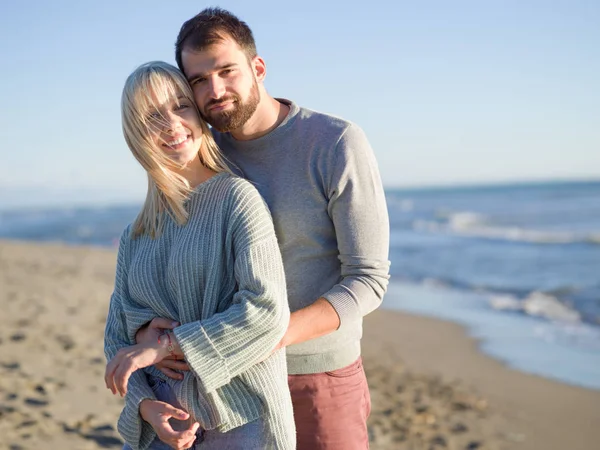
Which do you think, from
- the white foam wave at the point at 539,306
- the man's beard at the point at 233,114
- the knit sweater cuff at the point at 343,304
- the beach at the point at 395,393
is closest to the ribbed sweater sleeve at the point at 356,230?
the knit sweater cuff at the point at 343,304

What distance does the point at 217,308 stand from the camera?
84.3 inches

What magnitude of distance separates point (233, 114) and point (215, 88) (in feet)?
0.39

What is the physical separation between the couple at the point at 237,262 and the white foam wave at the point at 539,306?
7194 mm

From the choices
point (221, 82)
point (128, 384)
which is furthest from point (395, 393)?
point (221, 82)

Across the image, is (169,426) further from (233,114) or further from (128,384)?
(233,114)

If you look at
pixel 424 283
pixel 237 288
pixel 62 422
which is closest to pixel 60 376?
pixel 62 422

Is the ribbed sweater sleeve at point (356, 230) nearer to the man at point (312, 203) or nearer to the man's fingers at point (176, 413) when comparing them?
the man at point (312, 203)

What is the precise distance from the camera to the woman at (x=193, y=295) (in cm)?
204

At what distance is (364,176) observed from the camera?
2.40 metres

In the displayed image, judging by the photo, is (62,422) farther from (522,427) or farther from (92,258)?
(92,258)

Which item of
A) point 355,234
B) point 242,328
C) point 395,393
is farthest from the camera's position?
point 395,393

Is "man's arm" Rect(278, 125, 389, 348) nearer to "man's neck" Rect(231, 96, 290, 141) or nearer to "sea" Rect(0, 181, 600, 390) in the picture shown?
"man's neck" Rect(231, 96, 290, 141)

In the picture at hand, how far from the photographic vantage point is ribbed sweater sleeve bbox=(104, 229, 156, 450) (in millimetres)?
2207

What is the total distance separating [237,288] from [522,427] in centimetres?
439
